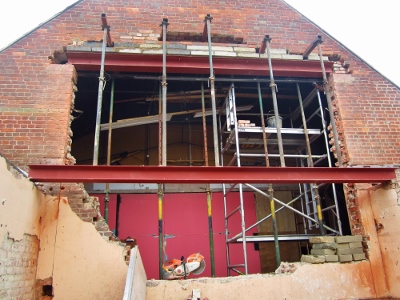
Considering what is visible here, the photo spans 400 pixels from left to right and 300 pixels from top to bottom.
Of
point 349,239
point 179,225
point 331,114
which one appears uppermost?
point 331,114

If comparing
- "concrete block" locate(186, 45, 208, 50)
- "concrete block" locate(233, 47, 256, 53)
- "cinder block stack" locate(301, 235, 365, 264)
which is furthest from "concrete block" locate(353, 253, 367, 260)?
"concrete block" locate(186, 45, 208, 50)

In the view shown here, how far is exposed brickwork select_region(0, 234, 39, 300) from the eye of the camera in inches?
175

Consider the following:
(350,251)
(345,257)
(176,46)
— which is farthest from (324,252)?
(176,46)

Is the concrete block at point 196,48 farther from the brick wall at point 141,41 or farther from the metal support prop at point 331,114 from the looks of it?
the metal support prop at point 331,114

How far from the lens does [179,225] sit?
9.70 meters

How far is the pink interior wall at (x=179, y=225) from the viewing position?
9.41m

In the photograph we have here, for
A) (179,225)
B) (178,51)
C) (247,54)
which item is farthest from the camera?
(179,225)

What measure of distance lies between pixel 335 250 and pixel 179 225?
4668mm

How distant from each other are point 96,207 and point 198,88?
413cm

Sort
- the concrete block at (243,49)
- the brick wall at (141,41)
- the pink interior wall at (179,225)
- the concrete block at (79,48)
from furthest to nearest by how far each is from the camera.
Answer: the pink interior wall at (179,225) → the concrete block at (243,49) → the concrete block at (79,48) → the brick wall at (141,41)

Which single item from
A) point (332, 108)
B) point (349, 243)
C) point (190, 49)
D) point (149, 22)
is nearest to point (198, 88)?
point (190, 49)

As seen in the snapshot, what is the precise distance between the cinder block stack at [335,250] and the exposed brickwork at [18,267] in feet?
14.9

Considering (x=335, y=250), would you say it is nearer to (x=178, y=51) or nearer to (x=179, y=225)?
(x=179, y=225)

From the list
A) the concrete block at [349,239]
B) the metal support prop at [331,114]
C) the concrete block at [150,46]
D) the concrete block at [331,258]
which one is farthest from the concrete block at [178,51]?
the concrete block at [331,258]
